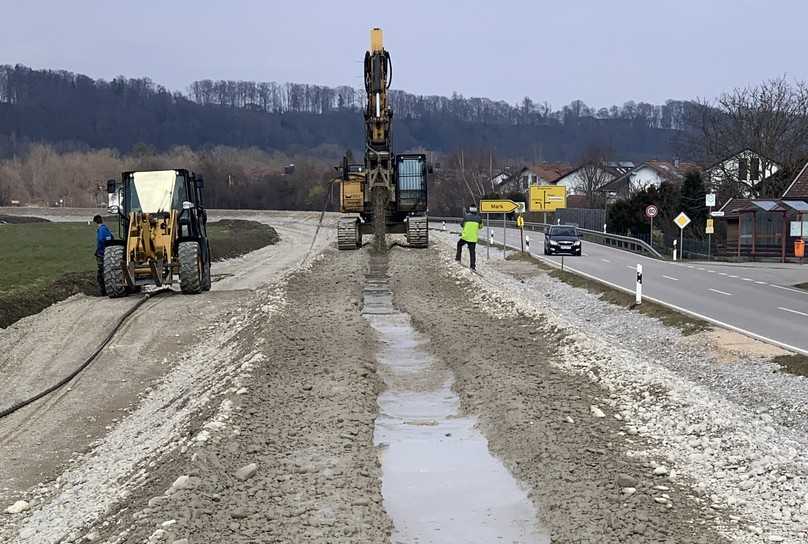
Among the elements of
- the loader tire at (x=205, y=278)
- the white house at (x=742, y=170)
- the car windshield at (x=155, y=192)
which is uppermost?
the white house at (x=742, y=170)

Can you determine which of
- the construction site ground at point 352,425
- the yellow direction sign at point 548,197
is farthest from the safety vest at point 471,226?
the yellow direction sign at point 548,197

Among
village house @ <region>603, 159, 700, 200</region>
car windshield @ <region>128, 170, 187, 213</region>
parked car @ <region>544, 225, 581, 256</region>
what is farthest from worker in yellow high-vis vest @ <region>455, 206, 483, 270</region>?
village house @ <region>603, 159, 700, 200</region>

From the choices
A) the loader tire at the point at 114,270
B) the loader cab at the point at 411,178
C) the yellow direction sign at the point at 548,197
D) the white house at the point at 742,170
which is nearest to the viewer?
the loader tire at the point at 114,270

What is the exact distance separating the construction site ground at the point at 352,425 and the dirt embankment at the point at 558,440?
0.10 feet

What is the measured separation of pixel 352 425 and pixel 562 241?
1565 inches

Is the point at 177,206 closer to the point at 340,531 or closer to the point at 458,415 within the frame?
the point at 458,415

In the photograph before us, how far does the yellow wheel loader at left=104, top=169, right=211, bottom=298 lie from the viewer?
26359mm

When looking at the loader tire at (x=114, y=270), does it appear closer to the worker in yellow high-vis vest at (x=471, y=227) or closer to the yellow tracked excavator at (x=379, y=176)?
the worker in yellow high-vis vest at (x=471, y=227)

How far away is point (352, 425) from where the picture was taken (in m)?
12.0

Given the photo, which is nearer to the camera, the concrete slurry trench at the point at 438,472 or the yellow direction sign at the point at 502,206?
the concrete slurry trench at the point at 438,472

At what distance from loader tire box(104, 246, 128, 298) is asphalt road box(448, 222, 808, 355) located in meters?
14.6

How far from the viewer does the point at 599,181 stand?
119 metres

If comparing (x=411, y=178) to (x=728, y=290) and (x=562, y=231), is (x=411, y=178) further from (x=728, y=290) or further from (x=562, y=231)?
(x=728, y=290)

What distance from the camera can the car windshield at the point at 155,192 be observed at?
88.9 feet
